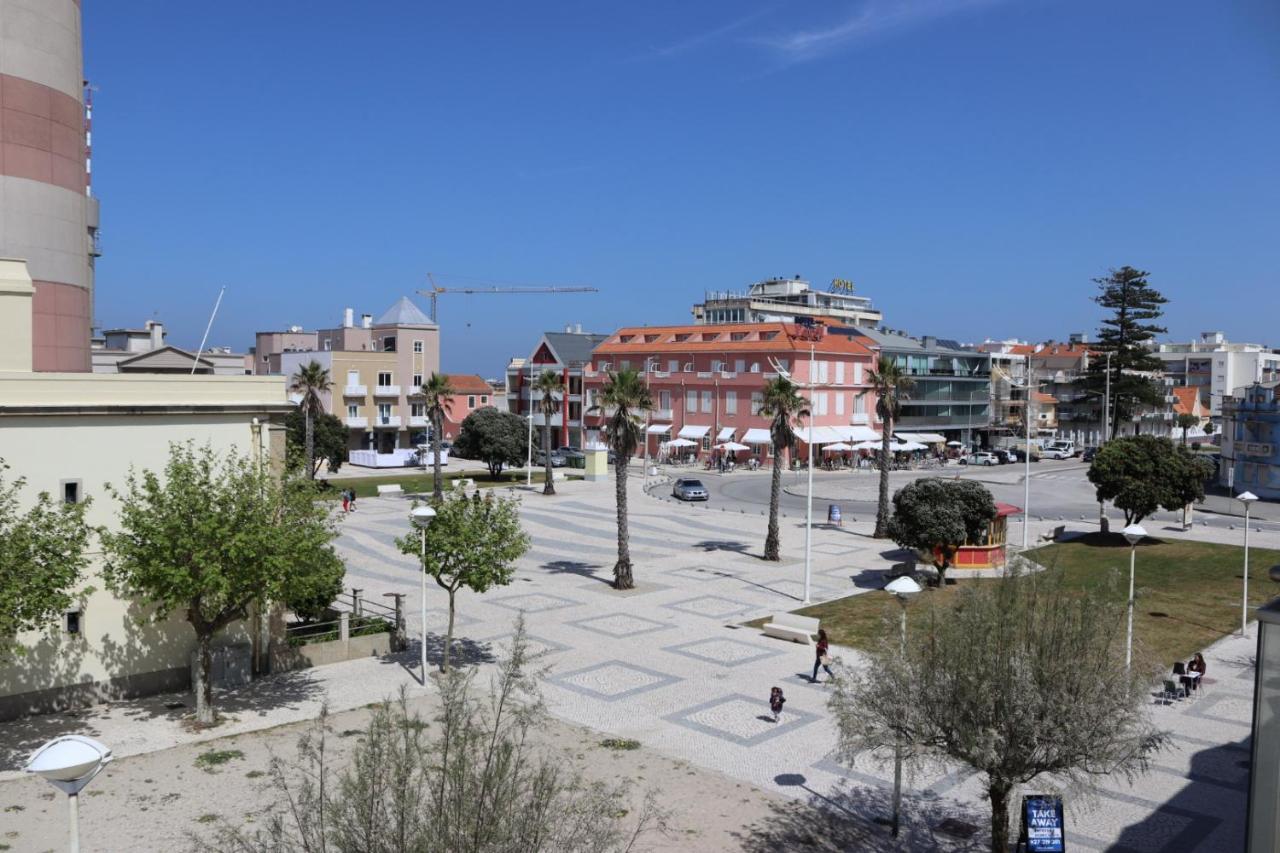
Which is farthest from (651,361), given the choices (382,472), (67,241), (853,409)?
(67,241)

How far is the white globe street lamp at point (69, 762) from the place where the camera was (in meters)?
8.91

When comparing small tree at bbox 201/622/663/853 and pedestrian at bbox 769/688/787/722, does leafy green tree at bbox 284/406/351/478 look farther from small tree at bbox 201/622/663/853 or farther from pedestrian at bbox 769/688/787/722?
small tree at bbox 201/622/663/853

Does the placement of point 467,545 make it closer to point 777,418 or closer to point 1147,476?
point 777,418

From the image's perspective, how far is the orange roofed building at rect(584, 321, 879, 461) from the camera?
79938mm

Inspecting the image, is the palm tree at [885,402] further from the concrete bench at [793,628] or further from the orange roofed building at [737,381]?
the orange roofed building at [737,381]

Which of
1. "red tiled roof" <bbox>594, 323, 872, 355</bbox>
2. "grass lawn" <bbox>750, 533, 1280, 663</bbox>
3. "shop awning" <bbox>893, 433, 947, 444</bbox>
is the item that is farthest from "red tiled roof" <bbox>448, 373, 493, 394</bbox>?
"grass lawn" <bbox>750, 533, 1280, 663</bbox>

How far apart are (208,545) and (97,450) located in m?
4.43

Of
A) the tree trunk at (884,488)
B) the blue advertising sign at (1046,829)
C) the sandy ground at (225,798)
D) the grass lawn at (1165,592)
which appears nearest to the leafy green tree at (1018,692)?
the blue advertising sign at (1046,829)

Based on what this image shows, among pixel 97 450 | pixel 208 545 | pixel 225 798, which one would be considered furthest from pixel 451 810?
pixel 97 450

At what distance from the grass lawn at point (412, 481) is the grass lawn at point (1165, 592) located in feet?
114

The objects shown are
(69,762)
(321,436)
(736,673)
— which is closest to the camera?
(69,762)

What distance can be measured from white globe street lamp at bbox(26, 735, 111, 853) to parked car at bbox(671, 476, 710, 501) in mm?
51050

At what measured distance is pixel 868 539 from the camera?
46.7 meters

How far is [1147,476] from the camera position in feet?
137
